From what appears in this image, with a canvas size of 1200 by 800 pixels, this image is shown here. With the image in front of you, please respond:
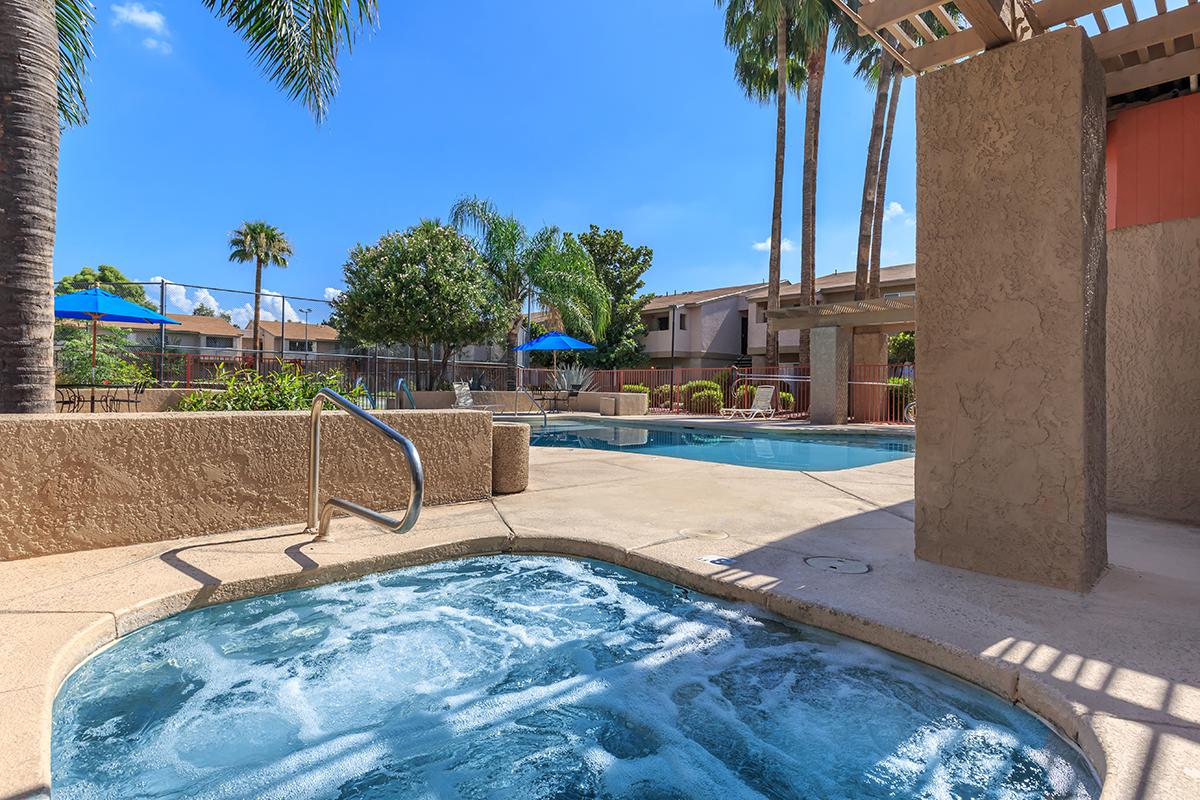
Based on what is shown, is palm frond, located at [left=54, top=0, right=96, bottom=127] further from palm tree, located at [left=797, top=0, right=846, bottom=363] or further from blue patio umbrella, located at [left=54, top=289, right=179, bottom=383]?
palm tree, located at [left=797, top=0, right=846, bottom=363]

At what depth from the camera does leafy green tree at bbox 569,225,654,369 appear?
2992 cm

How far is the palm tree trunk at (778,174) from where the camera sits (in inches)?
744

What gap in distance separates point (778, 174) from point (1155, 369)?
687 inches

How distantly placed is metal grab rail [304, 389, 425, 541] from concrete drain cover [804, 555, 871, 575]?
218 centimetres

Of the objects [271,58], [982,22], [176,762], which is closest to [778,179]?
[271,58]

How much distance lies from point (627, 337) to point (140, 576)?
27.8 meters

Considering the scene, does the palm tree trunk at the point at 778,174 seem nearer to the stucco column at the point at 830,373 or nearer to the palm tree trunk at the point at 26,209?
the stucco column at the point at 830,373

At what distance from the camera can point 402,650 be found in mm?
2703

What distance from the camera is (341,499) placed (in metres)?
3.59

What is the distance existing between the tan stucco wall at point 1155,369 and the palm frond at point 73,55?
10.8m

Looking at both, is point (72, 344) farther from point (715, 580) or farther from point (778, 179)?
point (778, 179)

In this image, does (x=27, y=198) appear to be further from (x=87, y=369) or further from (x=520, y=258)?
(x=520, y=258)

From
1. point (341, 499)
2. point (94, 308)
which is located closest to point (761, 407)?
point (341, 499)

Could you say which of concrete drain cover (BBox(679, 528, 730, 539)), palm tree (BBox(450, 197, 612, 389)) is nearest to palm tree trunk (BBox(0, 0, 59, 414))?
concrete drain cover (BBox(679, 528, 730, 539))
